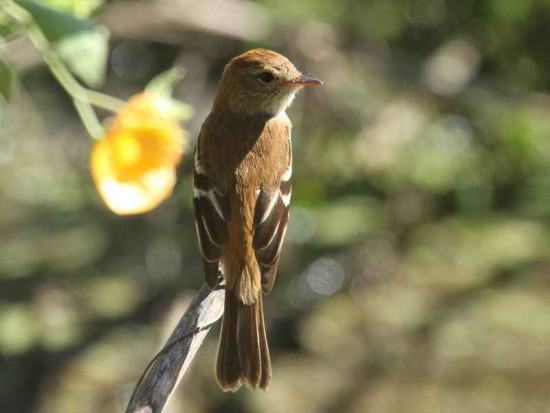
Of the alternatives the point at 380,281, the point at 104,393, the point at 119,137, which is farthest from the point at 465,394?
the point at 119,137

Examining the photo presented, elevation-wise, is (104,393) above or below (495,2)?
below

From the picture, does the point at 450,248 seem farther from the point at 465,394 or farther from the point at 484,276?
the point at 465,394

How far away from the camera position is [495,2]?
7090 mm

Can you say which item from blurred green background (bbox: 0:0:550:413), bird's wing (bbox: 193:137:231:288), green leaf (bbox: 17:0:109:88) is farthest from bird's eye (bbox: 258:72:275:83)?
blurred green background (bbox: 0:0:550:413)

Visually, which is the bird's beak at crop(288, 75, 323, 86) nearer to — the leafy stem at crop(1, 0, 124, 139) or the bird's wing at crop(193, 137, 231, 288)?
the bird's wing at crop(193, 137, 231, 288)

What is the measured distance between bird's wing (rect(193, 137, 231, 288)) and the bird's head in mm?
419

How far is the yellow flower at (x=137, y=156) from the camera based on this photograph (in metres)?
2.07

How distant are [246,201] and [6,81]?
1.49 meters

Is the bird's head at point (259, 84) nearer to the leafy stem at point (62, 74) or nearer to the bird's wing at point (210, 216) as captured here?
the bird's wing at point (210, 216)

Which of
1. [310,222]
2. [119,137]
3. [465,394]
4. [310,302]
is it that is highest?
[310,222]

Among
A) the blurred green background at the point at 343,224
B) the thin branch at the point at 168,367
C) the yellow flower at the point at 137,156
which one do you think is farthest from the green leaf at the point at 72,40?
the blurred green background at the point at 343,224

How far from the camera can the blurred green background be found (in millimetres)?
5957

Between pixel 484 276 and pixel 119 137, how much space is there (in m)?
5.10

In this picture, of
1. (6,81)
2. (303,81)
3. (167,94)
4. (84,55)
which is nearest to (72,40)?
(84,55)
